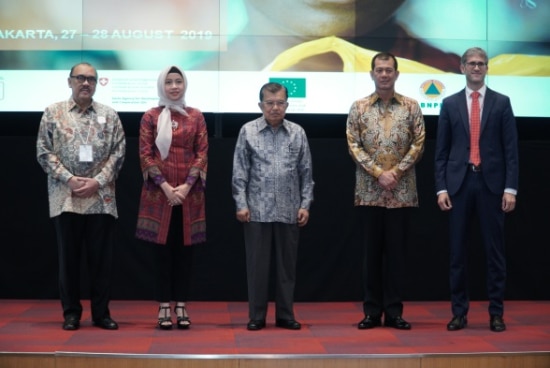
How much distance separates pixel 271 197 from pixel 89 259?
995mm

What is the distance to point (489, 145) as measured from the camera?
4.27m

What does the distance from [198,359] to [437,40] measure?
3.24 meters

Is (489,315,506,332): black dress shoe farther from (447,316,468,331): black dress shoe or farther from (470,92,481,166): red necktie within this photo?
(470,92,481,166): red necktie

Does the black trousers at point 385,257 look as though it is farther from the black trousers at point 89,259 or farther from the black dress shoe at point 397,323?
the black trousers at point 89,259

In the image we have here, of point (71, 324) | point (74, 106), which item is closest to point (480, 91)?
point (74, 106)

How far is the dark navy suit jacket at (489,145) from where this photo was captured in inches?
168

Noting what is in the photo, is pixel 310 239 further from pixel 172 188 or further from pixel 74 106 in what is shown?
pixel 74 106

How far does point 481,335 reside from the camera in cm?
416

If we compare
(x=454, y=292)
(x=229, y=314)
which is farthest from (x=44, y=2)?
(x=454, y=292)

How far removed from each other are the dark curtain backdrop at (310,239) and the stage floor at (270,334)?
24 centimetres

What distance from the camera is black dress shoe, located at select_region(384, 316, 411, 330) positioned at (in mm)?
4344

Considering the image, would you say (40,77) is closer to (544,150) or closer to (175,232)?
(175,232)

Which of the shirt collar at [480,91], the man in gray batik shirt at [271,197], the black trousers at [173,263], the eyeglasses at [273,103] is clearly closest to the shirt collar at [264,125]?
the man in gray batik shirt at [271,197]

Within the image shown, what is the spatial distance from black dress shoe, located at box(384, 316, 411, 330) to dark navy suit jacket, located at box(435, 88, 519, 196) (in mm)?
700
